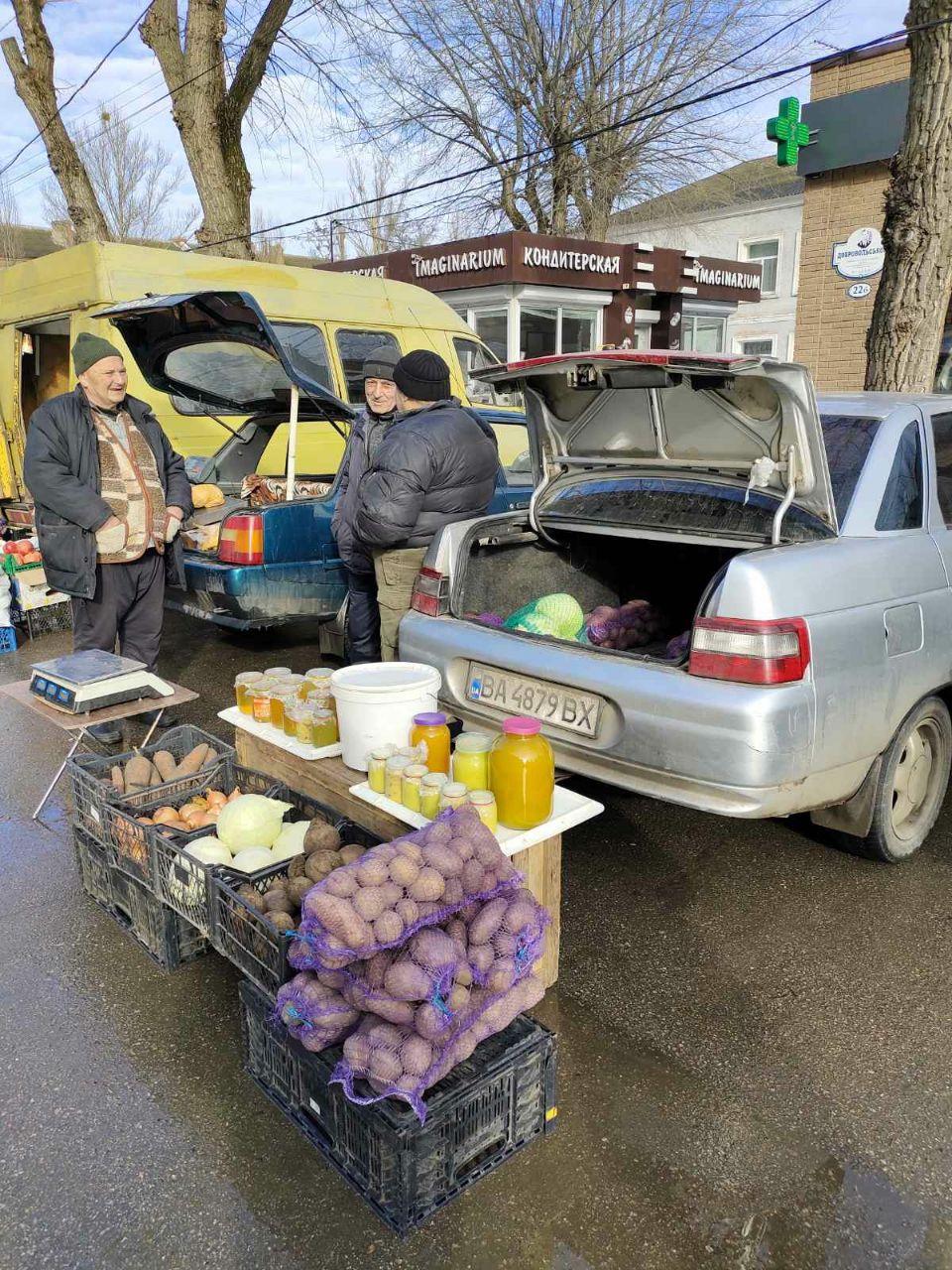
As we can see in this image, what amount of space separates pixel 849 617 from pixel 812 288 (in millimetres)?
15332

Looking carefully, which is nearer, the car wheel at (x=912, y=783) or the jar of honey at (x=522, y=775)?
the jar of honey at (x=522, y=775)

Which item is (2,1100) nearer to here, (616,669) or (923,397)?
(616,669)

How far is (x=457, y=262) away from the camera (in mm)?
19000

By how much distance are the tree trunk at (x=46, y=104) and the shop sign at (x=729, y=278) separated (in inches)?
534

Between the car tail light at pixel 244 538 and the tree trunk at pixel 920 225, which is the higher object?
the tree trunk at pixel 920 225

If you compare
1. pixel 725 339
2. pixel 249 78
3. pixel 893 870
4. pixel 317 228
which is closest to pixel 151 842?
pixel 893 870

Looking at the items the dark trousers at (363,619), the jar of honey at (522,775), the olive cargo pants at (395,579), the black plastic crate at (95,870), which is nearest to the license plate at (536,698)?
the jar of honey at (522,775)

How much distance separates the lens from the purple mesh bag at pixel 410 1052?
6.37 ft

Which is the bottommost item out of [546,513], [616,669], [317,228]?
[616,669]

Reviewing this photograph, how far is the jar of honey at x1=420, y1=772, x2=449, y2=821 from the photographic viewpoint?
2.62 m

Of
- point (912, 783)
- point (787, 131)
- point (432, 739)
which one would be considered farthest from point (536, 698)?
point (787, 131)

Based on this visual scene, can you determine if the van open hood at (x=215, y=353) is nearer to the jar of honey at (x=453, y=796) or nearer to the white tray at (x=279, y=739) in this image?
the white tray at (x=279, y=739)

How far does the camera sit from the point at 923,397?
3965 millimetres

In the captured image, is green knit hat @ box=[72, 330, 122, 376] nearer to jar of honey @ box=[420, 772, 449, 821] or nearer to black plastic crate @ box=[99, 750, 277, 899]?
black plastic crate @ box=[99, 750, 277, 899]
